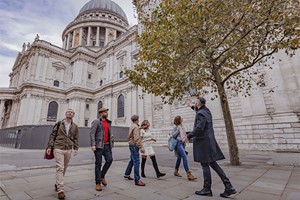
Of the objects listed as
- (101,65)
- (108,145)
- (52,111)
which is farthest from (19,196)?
(101,65)

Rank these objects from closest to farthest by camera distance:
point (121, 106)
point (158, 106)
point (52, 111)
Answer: point (158, 106) < point (121, 106) < point (52, 111)

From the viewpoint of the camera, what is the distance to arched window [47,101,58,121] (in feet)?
108

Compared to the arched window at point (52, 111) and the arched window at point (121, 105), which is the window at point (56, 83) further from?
the arched window at point (121, 105)

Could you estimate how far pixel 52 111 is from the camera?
1321 inches

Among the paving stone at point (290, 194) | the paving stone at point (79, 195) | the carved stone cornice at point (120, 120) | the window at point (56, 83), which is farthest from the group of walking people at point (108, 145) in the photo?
the window at point (56, 83)

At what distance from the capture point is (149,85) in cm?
780

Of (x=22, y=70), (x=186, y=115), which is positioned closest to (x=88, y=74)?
(x=22, y=70)

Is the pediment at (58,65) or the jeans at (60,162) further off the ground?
the pediment at (58,65)

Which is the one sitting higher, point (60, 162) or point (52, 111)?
point (52, 111)

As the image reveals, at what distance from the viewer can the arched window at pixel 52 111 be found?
1290 inches

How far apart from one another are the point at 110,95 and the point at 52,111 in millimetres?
13207

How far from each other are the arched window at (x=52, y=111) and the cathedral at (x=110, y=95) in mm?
181

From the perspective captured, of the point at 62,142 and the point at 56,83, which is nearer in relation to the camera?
the point at 62,142

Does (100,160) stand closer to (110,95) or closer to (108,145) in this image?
(108,145)
